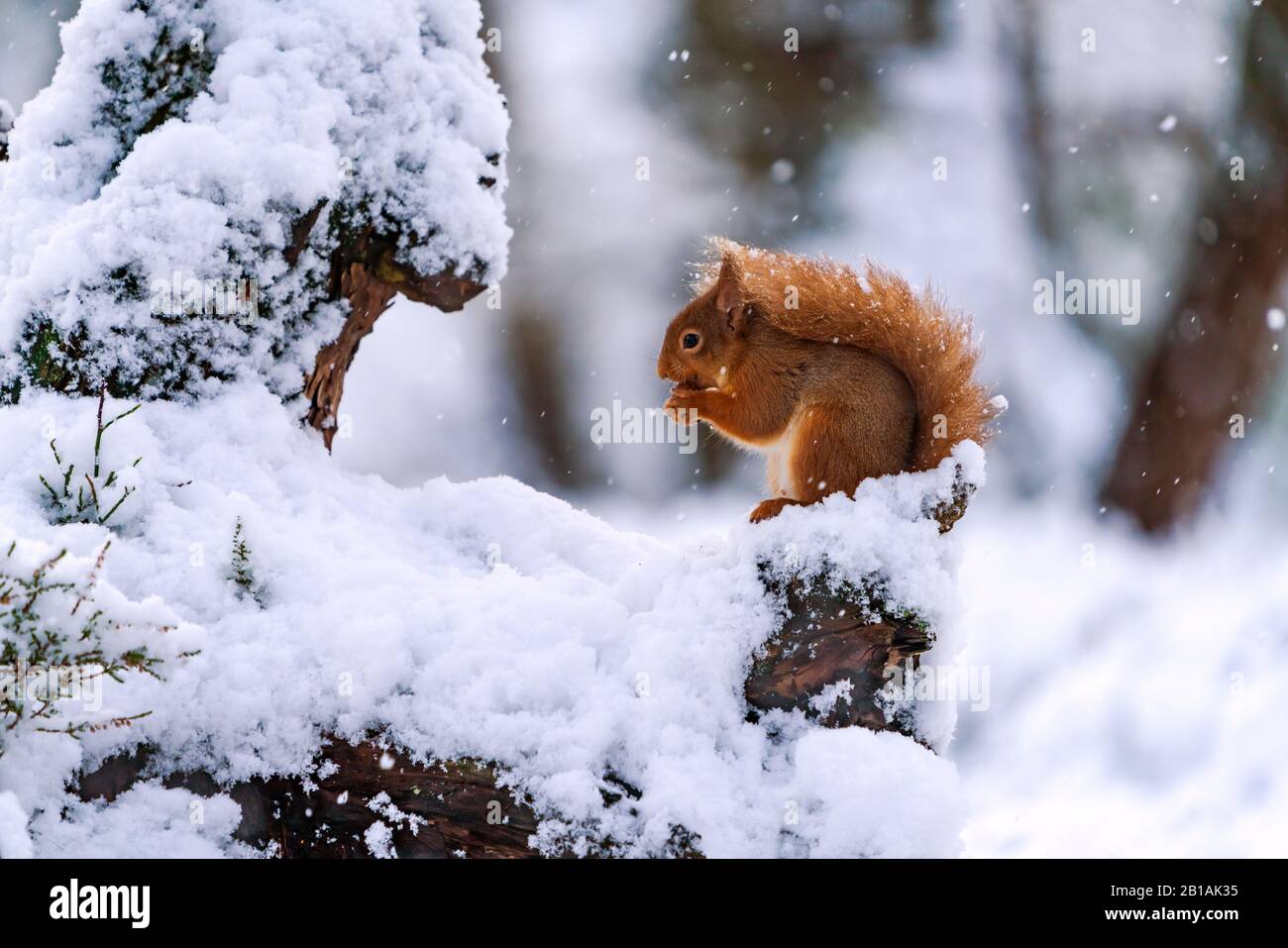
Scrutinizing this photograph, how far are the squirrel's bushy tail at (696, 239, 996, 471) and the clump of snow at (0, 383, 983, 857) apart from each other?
0.42ft

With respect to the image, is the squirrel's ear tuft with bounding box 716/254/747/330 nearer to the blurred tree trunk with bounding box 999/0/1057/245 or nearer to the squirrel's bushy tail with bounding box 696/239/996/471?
the squirrel's bushy tail with bounding box 696/239/996/471

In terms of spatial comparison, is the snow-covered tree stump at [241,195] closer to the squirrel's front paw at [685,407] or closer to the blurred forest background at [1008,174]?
the squirrel's front paw at [685,407]

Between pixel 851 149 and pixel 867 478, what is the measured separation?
2186 millimetres

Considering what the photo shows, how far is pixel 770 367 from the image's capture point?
6.14ft

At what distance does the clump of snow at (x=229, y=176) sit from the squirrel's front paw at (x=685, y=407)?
41cm

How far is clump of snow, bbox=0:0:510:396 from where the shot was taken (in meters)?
1.53

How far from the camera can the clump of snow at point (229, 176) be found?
1531 millimetres

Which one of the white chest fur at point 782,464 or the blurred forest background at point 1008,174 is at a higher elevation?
the blurred forest background at point 1008,174

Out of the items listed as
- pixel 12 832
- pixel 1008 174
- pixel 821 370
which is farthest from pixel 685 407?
pixel 1008 174

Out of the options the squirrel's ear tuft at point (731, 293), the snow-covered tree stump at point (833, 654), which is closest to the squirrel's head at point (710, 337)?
the squirrel's ear tuft at point (731, 293)

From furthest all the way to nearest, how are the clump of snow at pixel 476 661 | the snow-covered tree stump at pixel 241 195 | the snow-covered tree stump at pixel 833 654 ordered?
the snow-covered tree stump at pixel 241 195
the snow-covered tree stump at pixel 833 654
the clump of snow at pixel 476 661

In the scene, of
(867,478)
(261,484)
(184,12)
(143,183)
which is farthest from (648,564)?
(184,12)

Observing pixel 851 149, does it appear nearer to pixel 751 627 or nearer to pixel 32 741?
pixel 751 627

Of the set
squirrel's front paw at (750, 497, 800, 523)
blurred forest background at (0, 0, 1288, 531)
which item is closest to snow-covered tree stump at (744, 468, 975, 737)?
squirrel's front paw at (750, 497, 800, 523)
